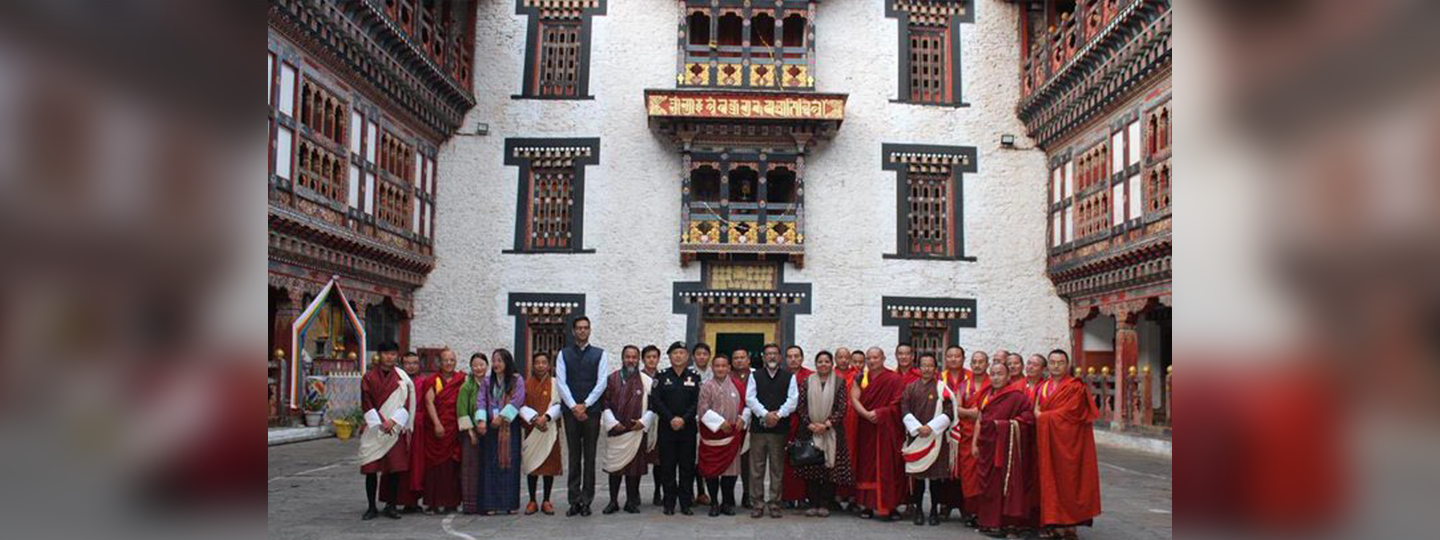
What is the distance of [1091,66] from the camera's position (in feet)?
54.9

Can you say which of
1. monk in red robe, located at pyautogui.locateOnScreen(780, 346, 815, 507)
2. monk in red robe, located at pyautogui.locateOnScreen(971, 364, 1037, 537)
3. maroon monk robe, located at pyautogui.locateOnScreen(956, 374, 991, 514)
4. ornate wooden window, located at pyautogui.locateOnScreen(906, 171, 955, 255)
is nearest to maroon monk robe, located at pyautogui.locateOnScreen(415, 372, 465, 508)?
monk in red robe, located at pyautogui.locateOnScreen(780, 346, 815, 507)

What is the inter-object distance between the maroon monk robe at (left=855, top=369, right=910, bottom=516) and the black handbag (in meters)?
0.43

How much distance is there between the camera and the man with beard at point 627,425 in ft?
29.5

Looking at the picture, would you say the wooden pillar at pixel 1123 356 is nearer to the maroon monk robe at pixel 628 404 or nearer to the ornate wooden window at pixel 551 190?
the ornate wooden window at pixel 551 190

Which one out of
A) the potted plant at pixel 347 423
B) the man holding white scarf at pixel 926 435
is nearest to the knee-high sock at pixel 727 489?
the man holding white scarf at pixel 926 435

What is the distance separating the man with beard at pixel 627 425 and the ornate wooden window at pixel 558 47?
37.8ft

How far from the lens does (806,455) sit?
8805 mm

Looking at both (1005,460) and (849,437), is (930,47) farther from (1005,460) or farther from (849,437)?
(1005,460)

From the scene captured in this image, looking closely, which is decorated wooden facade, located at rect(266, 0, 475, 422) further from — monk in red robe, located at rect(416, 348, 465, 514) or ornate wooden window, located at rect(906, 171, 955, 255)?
ornate wooden window, located at rect(906, 171, 955, 255)

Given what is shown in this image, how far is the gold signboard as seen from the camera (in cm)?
1852

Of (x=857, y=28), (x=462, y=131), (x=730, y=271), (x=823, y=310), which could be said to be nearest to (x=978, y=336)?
(x=823, y=310)

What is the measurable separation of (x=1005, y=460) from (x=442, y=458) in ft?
15.3
